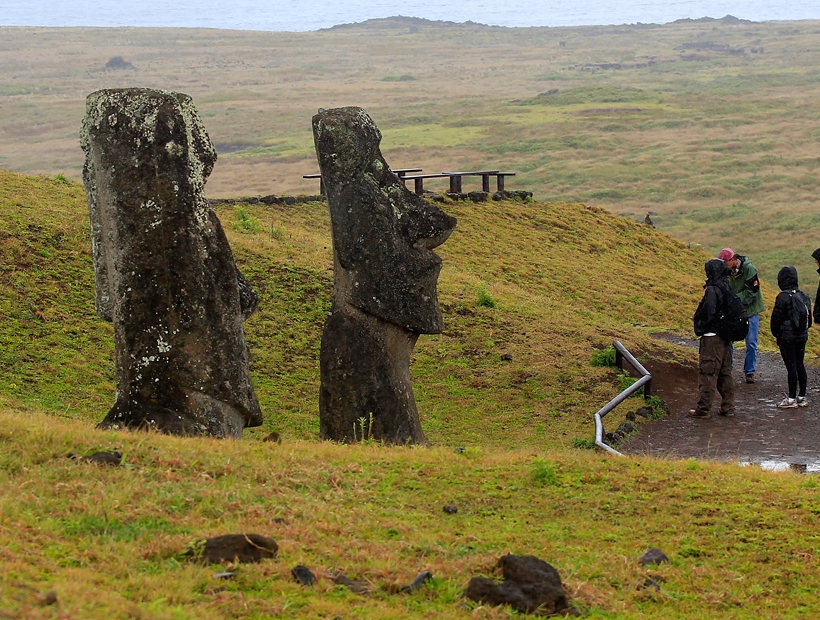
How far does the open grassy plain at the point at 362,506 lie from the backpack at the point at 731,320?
91.2 inches

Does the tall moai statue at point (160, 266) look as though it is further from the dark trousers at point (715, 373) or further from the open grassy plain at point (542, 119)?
the open grassy plain at point (542, 119)

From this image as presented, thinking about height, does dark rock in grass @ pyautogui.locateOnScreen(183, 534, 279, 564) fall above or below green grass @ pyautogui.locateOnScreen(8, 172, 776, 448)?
above

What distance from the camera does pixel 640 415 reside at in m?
14.0

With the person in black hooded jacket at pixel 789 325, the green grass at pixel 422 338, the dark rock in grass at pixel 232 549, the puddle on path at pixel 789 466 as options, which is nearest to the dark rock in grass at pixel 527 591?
the dark rock in grass at pixel 232 549

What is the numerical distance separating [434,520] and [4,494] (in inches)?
119

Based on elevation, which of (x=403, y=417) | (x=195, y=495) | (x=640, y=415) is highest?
(x=195, y=495)

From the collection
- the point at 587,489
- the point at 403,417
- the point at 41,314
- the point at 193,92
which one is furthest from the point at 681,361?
the point at 193,92

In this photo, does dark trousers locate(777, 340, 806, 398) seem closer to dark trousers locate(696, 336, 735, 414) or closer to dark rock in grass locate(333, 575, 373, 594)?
dark trousers locate(696, 336, 735, 414)

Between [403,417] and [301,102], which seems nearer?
[403,417]

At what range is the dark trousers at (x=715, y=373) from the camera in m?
13.3

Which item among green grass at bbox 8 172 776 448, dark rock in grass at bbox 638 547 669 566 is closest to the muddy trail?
green grass at bbox 8 172 776 448

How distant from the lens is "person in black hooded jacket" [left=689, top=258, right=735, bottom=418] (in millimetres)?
13133

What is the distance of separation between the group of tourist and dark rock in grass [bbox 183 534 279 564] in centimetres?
879

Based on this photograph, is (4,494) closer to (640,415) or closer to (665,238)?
(640,415)
